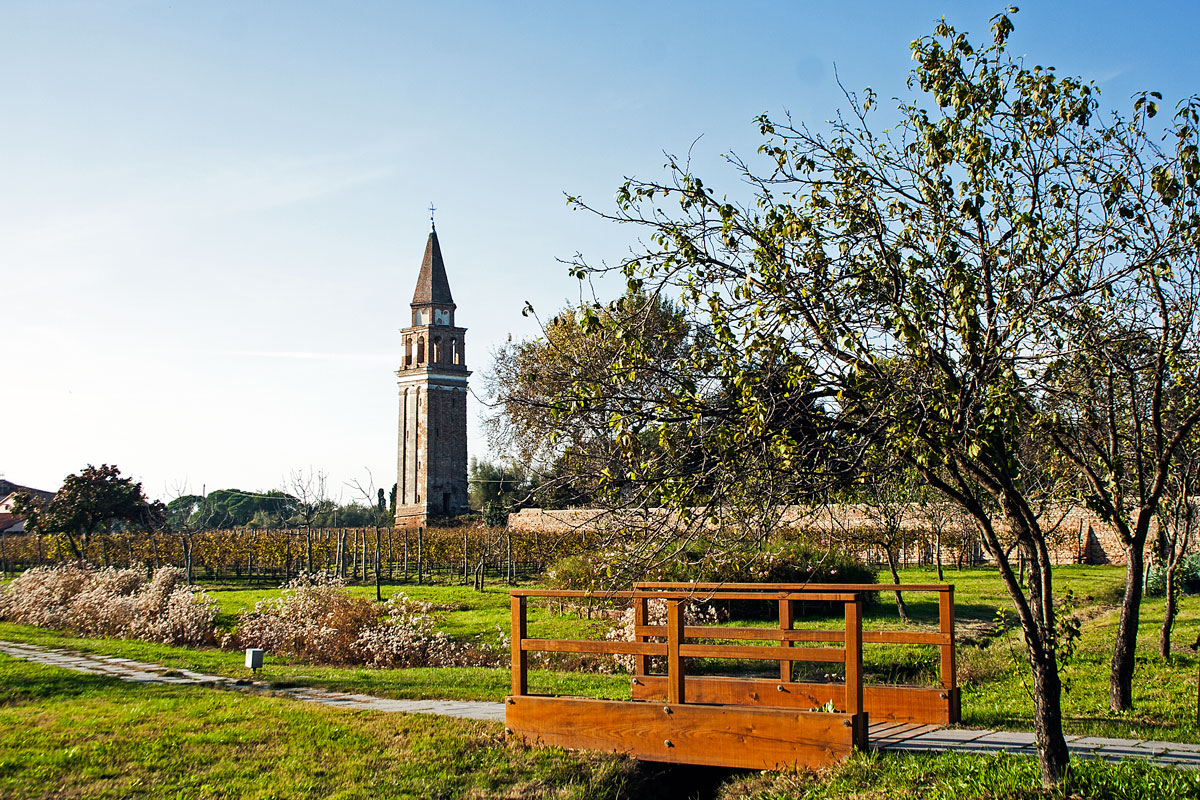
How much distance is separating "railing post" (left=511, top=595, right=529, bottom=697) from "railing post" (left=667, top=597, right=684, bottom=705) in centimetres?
131

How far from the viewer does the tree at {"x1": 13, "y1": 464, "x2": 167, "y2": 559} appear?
3127 cm

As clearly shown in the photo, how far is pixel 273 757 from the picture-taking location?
25.4 feet

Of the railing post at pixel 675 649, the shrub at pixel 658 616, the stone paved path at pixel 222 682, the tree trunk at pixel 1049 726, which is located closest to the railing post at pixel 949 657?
the tree trunk at pixel 1049 726

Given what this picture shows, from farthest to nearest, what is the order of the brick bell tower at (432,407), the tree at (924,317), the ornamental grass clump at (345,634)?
the brick bell tower at (432,407) → the ornamental grass clump at (345,634) → the tree at (924,317)

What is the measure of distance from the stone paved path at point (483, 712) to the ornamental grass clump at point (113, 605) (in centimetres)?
181

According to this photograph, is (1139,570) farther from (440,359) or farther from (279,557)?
(440,359)

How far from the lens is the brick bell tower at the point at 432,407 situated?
203 ft

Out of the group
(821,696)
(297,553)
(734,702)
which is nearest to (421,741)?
(734,702)

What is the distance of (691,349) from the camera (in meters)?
6.68

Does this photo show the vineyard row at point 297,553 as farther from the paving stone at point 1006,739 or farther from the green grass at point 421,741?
the paving stone at point 1006,739

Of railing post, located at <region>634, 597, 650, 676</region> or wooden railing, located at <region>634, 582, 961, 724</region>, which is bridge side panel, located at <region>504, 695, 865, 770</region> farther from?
railing post, located at <region>634, 597, 650, 676</region>

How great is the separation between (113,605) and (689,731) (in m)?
14.0

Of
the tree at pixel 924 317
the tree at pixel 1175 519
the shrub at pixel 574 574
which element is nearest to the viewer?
the tree at pixel 924 317

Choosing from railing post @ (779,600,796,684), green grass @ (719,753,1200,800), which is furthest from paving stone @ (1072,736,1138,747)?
railing post @ (779,600,796,684)
